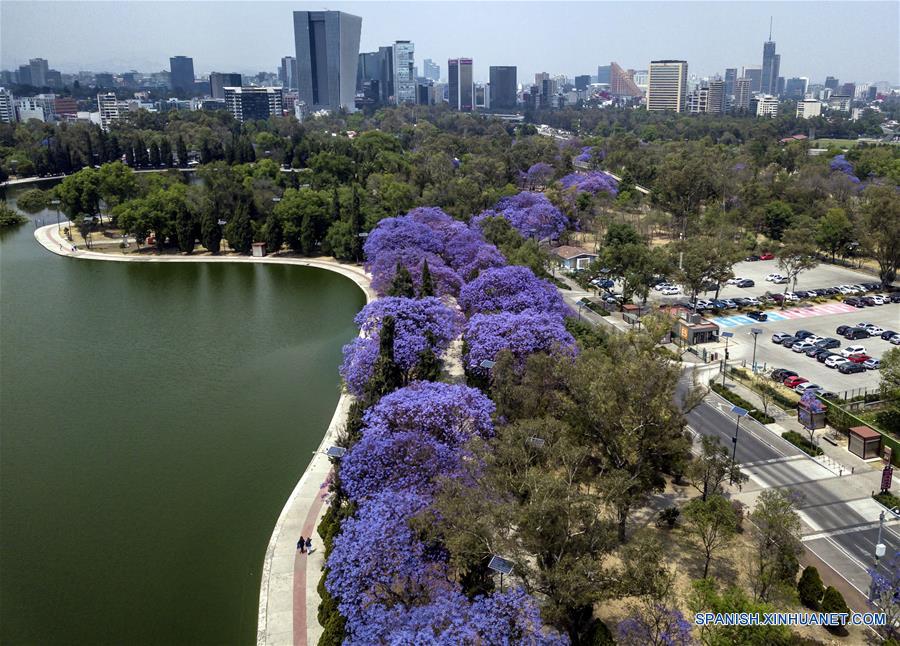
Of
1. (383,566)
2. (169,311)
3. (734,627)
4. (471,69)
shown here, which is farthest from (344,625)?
(471,69)

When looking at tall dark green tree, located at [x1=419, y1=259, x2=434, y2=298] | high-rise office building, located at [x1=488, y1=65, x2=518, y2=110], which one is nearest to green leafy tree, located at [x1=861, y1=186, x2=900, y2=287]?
tall dark green tree, located at [x1=419, y1=259, x2=434, y2=298]

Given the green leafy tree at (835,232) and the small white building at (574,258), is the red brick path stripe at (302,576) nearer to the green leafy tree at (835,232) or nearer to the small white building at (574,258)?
the small white building at (574,258)

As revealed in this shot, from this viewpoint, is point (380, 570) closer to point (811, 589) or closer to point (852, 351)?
point (811, 589)

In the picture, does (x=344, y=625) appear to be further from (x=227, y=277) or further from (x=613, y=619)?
(x=227, y=277)

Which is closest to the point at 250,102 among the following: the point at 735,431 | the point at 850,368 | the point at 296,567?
the point at 850,368

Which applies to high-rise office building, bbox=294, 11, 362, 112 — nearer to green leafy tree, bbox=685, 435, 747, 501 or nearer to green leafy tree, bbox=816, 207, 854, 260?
green leafy tree, bbox=816, 207, 854, 260

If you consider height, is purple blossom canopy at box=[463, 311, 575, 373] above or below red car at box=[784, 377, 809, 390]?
above

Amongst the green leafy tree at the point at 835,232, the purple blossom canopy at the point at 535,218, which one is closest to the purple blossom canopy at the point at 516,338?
the purple blossom canopy at the point at 535,218
